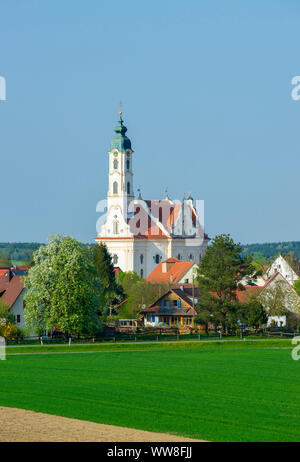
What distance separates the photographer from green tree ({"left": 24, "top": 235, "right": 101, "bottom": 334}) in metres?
75.9

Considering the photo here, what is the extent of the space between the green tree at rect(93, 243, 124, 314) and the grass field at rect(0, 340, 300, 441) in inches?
1911

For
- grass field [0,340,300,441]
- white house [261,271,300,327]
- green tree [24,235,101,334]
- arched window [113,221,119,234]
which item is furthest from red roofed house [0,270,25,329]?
arched window [113,221,119,234]

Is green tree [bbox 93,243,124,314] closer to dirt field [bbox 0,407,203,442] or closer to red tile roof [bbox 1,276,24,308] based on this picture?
red tile roof [bbox 1,276,24,308]

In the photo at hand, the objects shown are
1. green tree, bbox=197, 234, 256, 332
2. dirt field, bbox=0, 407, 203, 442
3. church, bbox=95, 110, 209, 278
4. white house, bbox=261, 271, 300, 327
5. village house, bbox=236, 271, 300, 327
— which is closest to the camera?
dirt field, bbox=0, 407, 203, 442

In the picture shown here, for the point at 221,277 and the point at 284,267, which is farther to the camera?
the point at 284,267

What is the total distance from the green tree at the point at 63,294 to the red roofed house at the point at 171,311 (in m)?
19.4

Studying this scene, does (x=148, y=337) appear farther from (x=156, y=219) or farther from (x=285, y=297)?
(x=156, y=219)

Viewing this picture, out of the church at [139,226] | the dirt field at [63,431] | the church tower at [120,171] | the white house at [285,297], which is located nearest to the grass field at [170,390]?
the dirt field at [63,431]

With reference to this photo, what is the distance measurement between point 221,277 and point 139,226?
7783 centimetres

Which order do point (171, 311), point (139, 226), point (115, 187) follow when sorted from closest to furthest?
point (171, 311)
point (139, 226)
point (115, 187)

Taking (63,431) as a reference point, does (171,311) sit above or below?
above

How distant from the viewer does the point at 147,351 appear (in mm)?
67250

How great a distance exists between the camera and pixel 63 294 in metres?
76.6

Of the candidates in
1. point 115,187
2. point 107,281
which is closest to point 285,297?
point 107,281
